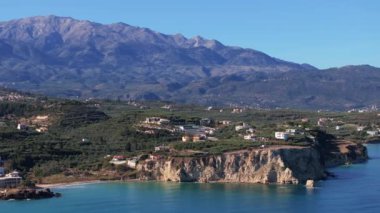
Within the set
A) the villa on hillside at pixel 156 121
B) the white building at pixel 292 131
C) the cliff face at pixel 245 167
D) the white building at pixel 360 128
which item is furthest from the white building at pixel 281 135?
the white building at pixel 360 128

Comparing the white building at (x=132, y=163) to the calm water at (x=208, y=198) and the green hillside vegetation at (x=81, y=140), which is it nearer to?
the green hillside vegetation at (x=81, y=140)

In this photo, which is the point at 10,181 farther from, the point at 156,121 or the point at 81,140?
the point at 156,121

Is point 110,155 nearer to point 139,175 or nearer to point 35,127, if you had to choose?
point 139,175

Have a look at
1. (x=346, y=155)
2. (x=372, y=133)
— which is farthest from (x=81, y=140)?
(x=372, y=133)

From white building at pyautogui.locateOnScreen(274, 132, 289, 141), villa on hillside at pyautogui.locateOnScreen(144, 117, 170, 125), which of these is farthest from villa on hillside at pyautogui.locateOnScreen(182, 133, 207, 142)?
villa on hillside at pyautogui.locateOnScreen(144, 117, 170, 125)

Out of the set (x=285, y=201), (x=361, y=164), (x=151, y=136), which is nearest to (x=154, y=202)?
(x=285, y=201)

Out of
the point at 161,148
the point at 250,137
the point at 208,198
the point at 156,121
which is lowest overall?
the point at 208,198

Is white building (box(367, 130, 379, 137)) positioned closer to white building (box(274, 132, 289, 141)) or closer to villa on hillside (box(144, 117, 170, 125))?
villa on hillside (box(144, 117, 170, 125))
